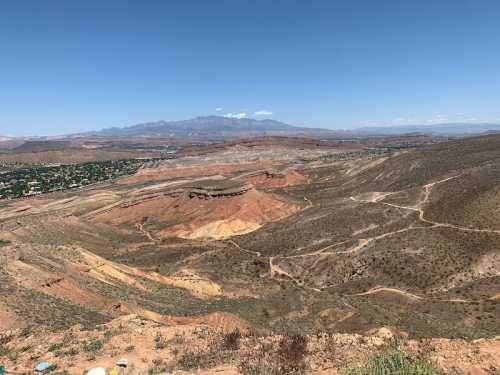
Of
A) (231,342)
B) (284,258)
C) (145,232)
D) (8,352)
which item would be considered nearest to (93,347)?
(8,352)

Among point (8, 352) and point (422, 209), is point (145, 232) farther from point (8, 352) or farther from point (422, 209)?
point (8, 352)

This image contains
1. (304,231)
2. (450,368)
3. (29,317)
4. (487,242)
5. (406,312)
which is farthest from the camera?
(304,231)

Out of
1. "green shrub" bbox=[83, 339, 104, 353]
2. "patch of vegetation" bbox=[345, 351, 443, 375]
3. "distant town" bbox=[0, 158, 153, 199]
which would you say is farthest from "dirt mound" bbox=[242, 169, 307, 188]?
"patch of vegetation" bbox=[345, 351, 443, 375]

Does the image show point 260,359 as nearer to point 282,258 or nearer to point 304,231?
point 282,258

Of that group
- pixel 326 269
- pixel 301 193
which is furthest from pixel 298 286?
pixel 301 193

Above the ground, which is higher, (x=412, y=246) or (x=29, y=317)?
(x=29, y=317)

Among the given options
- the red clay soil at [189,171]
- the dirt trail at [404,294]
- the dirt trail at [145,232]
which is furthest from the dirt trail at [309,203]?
the red clay soil at [189,171]
